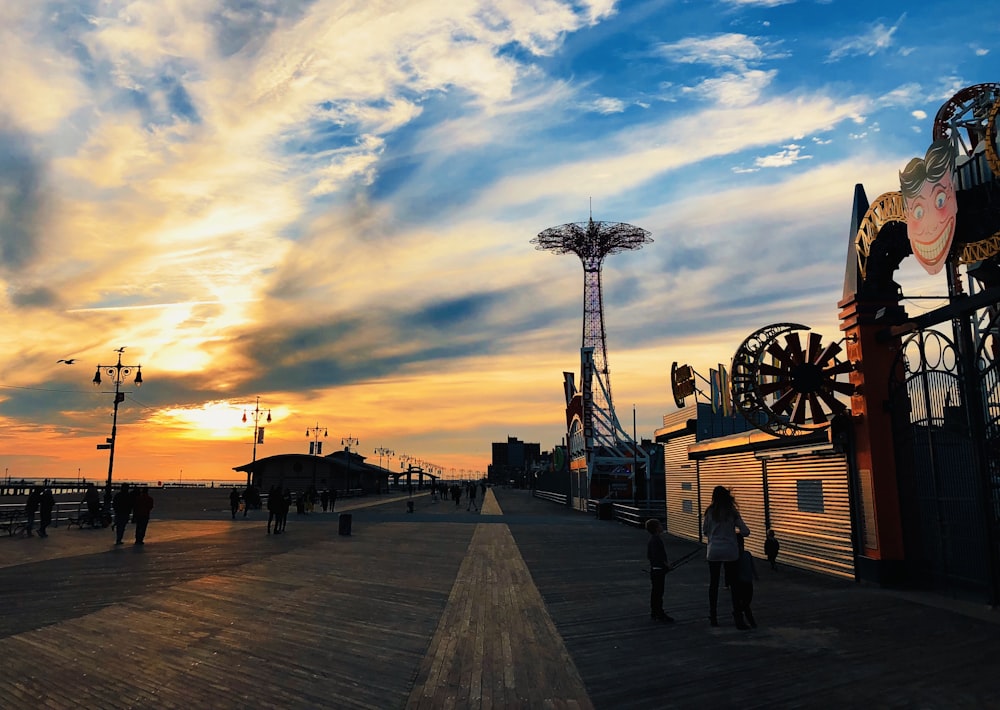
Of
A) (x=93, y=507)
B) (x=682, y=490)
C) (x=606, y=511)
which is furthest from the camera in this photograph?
(x=606, y=511)

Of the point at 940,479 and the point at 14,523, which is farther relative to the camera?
the point at 14,523

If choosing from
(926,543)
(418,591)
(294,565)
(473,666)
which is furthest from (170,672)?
(926,543)

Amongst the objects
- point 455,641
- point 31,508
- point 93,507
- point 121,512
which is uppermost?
point 121,512

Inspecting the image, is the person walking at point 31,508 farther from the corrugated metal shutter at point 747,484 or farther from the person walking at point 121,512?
the corrugated metal shutter at point 747,484

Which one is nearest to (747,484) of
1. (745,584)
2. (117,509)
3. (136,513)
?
(745,584)

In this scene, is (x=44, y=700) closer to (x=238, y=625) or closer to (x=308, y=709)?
(x=308, y=709)

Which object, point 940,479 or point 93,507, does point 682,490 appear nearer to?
point 940,479

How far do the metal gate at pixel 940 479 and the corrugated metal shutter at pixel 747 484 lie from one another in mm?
5241

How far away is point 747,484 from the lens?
60.8 ft

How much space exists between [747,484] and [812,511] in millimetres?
3636

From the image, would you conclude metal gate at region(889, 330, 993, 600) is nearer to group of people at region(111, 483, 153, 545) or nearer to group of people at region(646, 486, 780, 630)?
group of people at region(646, 486, 780, 630)

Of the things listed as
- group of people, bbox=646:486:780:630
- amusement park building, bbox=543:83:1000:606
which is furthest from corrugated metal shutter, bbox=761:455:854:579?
group of people, bbox=646:486:780:630

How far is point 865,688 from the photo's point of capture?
6238 millimetres

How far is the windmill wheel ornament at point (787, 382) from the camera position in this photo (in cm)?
1472
